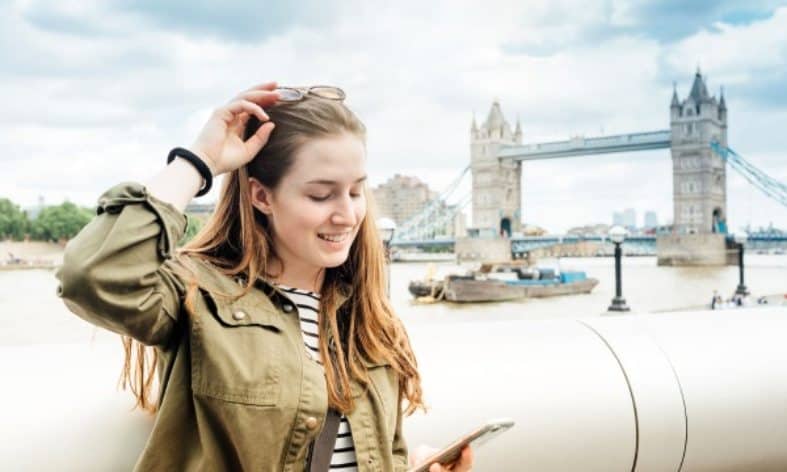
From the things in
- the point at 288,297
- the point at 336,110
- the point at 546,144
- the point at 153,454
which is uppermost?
the point at 546,144

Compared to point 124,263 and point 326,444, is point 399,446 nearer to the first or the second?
point 326,444

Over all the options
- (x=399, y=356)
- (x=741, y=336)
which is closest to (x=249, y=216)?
(x=399, y=356)

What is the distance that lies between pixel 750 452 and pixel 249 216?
2.89 feet

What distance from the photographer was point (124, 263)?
634mm

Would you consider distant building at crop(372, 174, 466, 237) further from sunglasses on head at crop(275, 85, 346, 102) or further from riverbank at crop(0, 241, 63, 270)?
sunglasses on head at crop(275, 85, 346, 102)

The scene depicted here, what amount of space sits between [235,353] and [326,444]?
5.5 inches

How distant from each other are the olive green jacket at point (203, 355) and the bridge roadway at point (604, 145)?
32293mm

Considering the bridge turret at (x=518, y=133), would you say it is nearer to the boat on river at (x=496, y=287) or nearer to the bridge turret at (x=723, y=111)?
the bridge turret at (x=723, y=111)

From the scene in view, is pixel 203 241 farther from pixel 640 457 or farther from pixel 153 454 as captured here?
pixel 640 457

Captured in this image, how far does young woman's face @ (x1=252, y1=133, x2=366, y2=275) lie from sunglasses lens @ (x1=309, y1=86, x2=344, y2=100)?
0.06 m

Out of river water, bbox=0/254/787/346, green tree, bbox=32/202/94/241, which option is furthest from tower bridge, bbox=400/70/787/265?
green tree, bbox=32/202/94/241

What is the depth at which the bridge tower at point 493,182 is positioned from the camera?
35000 millimetres

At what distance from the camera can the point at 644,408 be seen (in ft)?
3.51

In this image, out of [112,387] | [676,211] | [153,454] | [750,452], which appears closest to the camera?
[153,454]
